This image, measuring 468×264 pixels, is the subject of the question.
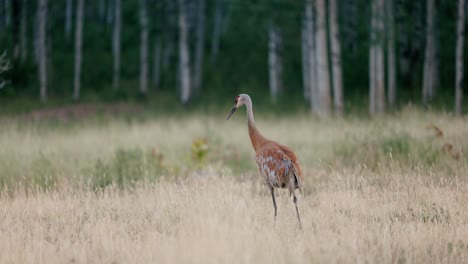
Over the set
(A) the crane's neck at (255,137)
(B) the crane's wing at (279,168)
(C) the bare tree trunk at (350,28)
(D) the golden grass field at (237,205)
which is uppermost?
(C) the bare tree trunk at (350,28)

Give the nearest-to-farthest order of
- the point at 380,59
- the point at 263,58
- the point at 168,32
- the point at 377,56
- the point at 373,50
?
the point at 373,50 < the point at 380,59 < the point at 377,56 < the point at 168,32 < the point at 263,58

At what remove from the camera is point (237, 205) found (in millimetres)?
7996

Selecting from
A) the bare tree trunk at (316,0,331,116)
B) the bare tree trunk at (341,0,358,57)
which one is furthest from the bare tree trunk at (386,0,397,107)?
the bare tree trunk at (341,0,358,57)

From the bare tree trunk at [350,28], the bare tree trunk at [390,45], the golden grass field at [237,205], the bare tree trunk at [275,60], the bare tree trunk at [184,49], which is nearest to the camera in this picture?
the golden grass field at [237,205]

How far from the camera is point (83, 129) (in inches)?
713

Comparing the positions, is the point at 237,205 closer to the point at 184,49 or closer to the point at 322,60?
the point at 322,60

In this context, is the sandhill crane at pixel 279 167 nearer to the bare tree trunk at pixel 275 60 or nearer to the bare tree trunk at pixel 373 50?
the bare tree trunk at pixel 373 50

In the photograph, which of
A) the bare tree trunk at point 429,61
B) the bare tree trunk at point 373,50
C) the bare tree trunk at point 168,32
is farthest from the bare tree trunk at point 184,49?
the bare tree trunk at point 429,61

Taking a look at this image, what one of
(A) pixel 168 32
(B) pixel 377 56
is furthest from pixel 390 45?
(A) pixel 168 32

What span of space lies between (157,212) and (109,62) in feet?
102

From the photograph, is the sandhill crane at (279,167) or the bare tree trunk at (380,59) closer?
the sandhill crane at (279,167)

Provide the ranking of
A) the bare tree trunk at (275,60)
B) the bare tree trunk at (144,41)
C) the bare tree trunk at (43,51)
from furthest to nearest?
1. the bare tree trunk at (144,41)
2. the bare tree trunk at (43,51)
3. the bare tree trunk at (275,60)

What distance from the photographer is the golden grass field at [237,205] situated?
6148 millimetres

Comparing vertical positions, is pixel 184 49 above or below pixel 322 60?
above
